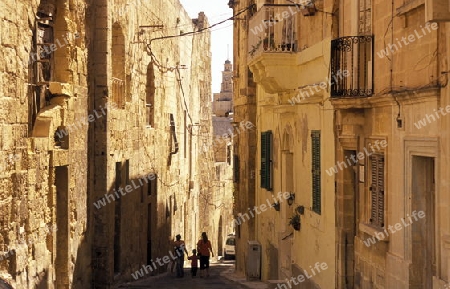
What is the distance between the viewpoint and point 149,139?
62.3ft

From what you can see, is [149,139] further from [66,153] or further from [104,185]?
[66,153]

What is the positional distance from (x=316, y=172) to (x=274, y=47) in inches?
120

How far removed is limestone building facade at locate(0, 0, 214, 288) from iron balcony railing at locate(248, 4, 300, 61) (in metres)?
2.95

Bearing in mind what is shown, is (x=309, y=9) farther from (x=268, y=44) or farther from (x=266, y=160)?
(x=266, y=160)

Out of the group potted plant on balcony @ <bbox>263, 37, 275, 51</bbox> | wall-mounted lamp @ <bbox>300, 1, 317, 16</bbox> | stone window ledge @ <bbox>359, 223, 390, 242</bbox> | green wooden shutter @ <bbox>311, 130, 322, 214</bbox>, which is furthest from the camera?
potted plant on balcony @ <bbox>263, 37, 275, 51</bbox>

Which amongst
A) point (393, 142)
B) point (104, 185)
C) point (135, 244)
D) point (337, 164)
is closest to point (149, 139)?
point (135, 244)

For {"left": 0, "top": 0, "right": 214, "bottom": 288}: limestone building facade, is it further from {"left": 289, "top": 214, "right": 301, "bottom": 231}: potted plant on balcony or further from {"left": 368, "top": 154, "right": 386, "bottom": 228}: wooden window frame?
{"left": 368, "top": 154, "right": 386, "bottom": 228}: wooden window frame

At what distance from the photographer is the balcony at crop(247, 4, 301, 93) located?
Result: 1311 centimetres

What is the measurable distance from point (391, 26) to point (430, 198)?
2.14m

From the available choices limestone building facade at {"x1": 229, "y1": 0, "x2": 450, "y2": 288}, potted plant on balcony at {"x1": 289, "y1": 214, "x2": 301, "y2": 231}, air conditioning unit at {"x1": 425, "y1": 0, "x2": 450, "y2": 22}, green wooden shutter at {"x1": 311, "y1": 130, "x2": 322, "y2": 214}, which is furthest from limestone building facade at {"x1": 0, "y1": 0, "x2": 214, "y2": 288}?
air conditioning unit at {"x1": 425, "y1": 0, "x2": 450, "y2": 22}

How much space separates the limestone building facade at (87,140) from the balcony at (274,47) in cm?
302

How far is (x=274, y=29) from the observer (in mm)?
14359

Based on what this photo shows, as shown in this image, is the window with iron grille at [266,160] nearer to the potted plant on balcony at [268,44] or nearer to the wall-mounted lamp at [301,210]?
the potted plant on balcony at [268,44]

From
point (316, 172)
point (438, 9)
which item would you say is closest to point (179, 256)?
point (316, 172)
